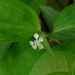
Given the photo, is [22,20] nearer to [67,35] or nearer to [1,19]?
[1,19]

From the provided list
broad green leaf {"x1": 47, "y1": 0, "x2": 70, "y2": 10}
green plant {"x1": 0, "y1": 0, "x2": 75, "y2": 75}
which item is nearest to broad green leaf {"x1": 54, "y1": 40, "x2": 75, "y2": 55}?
green plant {"x1": 0, "y1": 0, "x2": 75, "y2": 75}

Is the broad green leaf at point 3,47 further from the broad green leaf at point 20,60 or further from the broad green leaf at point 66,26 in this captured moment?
the broad green leaf at point 66,26

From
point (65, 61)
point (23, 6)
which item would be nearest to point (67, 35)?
point (65, 61)

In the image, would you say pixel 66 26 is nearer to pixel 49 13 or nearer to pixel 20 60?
pixel 49 13

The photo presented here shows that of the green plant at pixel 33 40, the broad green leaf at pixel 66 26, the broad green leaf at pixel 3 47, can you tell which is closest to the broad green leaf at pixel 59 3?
the green plant at pixel 33 40

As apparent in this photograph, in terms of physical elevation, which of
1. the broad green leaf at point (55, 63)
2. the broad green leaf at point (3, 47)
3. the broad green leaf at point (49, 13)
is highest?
the broad green leaf at point (49, 13)

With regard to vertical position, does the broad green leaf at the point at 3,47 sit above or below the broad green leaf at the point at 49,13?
below
